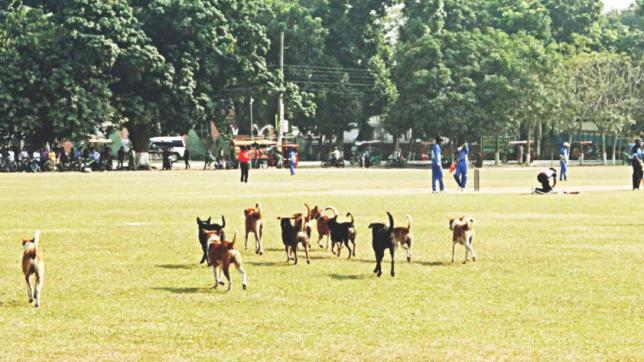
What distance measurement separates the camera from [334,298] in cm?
1292

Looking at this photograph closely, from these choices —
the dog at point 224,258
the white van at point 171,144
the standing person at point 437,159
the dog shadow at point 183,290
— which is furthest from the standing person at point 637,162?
the white van at point 171,144

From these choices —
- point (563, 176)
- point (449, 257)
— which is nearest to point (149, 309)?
point (449, 257)

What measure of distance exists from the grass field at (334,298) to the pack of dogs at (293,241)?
9.9 inches

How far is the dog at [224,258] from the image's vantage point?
42.9 feet

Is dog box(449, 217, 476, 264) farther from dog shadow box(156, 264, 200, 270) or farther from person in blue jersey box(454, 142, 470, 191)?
person in blue jersey box(454, 142, 470, 191)

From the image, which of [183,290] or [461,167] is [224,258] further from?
[461,167]

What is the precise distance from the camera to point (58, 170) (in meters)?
69.2

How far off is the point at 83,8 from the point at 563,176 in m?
31.4

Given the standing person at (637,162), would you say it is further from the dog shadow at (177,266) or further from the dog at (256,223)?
the dog shadow at (177,266)

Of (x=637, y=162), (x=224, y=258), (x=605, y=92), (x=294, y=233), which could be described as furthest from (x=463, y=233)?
(x=605, y=92)

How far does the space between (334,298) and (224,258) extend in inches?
53.5

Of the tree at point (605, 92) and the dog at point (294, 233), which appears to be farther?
the tree at point (605, 92)

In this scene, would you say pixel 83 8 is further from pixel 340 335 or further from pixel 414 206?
pixel 340 335

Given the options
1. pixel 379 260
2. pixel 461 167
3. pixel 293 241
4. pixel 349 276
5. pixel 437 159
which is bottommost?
pixel 349 276
